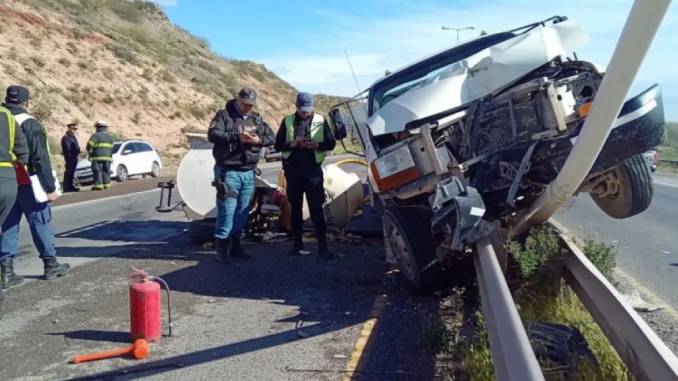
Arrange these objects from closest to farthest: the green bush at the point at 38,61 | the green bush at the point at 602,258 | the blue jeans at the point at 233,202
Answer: the green bush at the point at 602,258 → the blue jeans at the point at 233,202 → the green bush at the point at 38,61

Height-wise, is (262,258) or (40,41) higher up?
(40,41)

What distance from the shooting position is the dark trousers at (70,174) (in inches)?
A: 784

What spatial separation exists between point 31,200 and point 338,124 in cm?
315

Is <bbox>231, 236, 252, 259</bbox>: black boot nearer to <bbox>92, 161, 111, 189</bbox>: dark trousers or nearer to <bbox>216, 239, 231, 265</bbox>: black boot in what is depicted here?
<bbox>216, 239, 231, 265</bbox>: black boot

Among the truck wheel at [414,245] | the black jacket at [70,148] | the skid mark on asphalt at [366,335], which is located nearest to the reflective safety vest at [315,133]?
the truck wheel at [414,245]

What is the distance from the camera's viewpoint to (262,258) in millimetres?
7738

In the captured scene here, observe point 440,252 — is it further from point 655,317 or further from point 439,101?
point 655,317

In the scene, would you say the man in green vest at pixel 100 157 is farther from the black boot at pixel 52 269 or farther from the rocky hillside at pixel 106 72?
the black boot at pixel 52 269

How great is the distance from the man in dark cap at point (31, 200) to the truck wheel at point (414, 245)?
3.24 m

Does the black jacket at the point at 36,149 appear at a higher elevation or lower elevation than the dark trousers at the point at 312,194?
higher

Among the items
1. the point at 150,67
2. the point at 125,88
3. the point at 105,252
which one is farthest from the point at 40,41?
the point at 105,252

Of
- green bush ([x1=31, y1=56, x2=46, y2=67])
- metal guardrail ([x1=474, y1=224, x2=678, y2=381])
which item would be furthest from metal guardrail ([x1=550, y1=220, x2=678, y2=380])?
green bush ([x1=31, y1=56, x2=46, y2=67])

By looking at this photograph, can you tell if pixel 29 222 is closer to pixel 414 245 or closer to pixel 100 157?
pixel 414 245

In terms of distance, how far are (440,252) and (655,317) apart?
1872 millimetres
